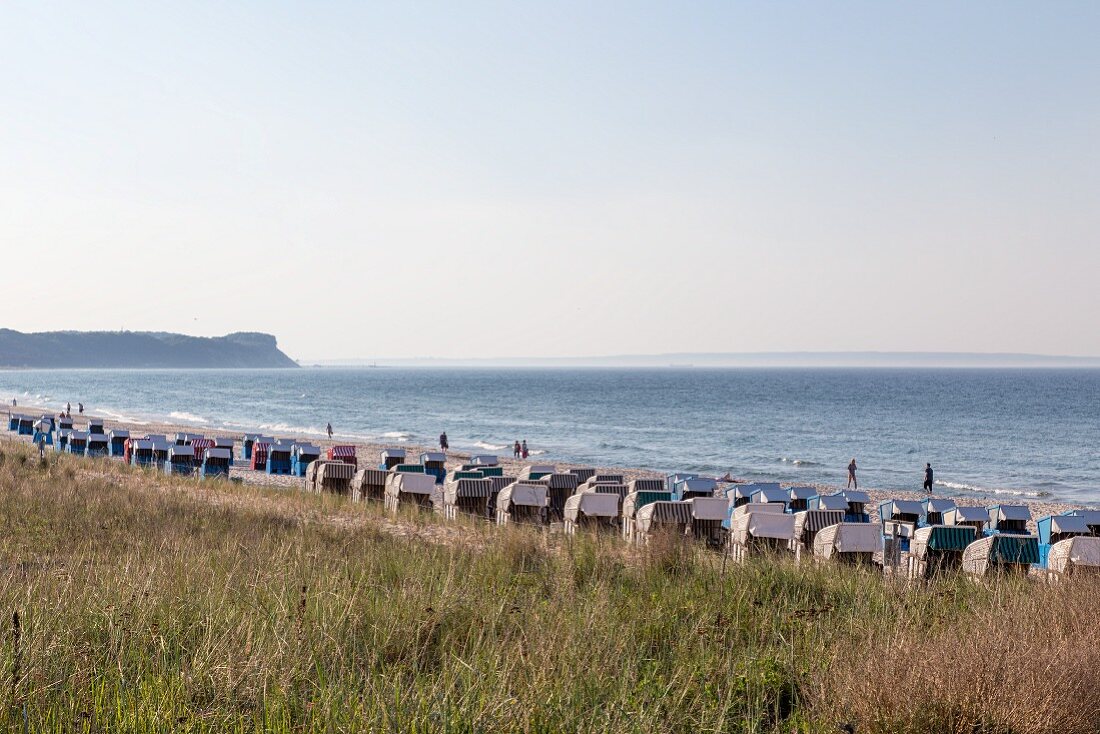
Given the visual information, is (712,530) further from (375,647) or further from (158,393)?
(158,393)

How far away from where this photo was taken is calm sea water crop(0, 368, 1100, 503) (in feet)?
128

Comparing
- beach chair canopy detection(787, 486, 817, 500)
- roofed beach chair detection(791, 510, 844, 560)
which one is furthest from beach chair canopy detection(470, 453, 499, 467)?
roofed beach chair detection(791, 510, 844, 560)

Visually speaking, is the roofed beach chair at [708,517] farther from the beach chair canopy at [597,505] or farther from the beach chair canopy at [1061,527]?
the beach chair canopy at [1061,527]

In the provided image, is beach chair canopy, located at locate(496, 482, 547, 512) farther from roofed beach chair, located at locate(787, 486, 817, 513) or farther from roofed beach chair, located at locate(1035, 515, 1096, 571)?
roofed beach chair, located at locate(1035, 515, 1096, 571)

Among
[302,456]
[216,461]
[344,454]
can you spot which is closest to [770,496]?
[344,454]

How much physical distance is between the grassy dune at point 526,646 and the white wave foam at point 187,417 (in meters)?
62.7

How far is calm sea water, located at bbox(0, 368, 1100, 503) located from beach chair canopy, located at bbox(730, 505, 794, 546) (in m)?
24.1

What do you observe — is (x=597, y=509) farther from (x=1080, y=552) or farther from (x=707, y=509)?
(x=1080, y=552)

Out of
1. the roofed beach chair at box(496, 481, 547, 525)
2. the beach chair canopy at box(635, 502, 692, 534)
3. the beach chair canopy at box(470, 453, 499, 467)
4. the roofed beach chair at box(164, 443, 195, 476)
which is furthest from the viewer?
the beach chair canopy at box(470, 453, 499, 467)

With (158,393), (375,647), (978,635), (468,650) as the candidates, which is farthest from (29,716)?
(158,393)

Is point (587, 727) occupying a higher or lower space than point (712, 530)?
higher

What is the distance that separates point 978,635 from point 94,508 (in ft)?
26.5

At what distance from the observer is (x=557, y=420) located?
65.6 metres

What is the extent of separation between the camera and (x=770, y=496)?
16109 mm
